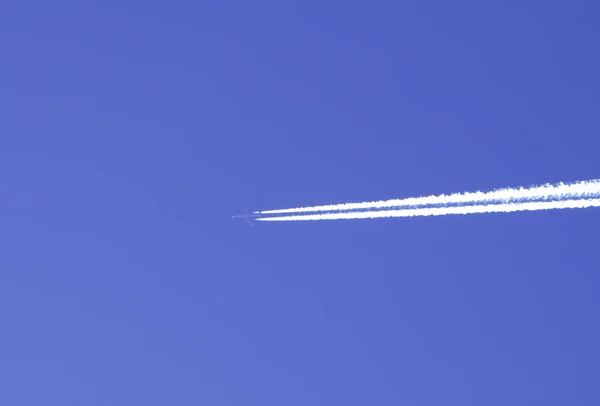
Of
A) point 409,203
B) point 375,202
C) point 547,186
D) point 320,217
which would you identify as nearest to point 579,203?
point 547,186

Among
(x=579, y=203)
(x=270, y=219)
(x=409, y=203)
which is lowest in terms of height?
(x=579, y=203)

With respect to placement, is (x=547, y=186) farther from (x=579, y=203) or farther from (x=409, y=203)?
(x=409, y=203)

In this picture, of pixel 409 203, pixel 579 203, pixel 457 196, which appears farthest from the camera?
pixel 409 203

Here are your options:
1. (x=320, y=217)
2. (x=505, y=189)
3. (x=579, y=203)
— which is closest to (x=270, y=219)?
(x=320, y=217)

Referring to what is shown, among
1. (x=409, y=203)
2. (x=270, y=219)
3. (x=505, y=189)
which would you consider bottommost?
(x=505, y=189)

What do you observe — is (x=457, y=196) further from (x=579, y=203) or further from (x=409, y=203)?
(x=579, y=203)

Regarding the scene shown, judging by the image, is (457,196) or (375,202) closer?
(457,196)

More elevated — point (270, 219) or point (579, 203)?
point (270, 219)

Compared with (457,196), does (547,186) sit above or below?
below

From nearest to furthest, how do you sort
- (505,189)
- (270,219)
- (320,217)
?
(505,189) < (320,217) < (270,219)
